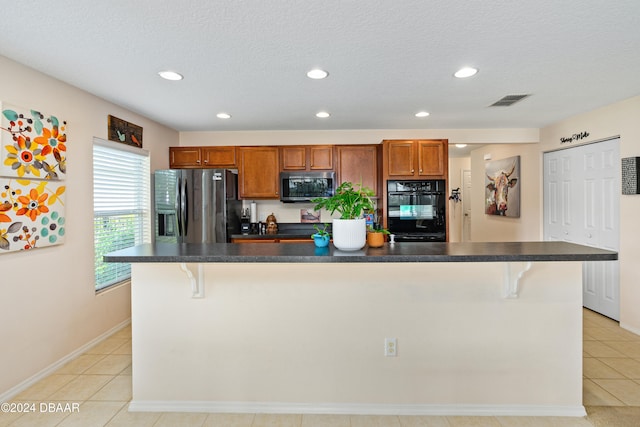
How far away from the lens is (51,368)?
263cm

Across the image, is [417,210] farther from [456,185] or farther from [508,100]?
[456,185]

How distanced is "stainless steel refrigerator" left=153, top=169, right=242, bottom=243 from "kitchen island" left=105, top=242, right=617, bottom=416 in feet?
6.45

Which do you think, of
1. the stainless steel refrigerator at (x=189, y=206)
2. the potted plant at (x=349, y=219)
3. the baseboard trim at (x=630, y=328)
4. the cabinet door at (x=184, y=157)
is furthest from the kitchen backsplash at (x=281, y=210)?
the baseboard trim at (x=630, y=328)

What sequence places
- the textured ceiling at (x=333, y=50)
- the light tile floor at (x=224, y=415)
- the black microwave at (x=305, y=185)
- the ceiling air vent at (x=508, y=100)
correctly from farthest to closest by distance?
the black microwave at (x=305, y=185), the ceiling air vent at (x=508, y=100), the light tile floor at (x=224, y=415), the textured ceiling at (x=333, y=50)

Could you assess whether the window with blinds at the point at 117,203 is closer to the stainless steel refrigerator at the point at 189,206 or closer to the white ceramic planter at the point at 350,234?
the stainless steel refrigerator at the point at 189,206

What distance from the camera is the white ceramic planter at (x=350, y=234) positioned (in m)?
1.99

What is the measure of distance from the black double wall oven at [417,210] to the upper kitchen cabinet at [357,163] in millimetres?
397

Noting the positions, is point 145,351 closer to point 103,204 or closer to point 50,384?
point 50,384

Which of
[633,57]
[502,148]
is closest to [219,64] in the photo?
[633,57]

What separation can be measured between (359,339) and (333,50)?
184 cm

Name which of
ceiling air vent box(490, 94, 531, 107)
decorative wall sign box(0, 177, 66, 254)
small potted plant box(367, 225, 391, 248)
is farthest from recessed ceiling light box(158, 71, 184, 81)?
ceiling air vent box(490, 94, 531, 107)

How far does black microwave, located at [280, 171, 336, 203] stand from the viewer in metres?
4.54

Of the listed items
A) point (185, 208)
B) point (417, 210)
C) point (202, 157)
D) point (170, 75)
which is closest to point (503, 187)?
point (417, 210)

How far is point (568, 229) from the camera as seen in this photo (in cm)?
418
